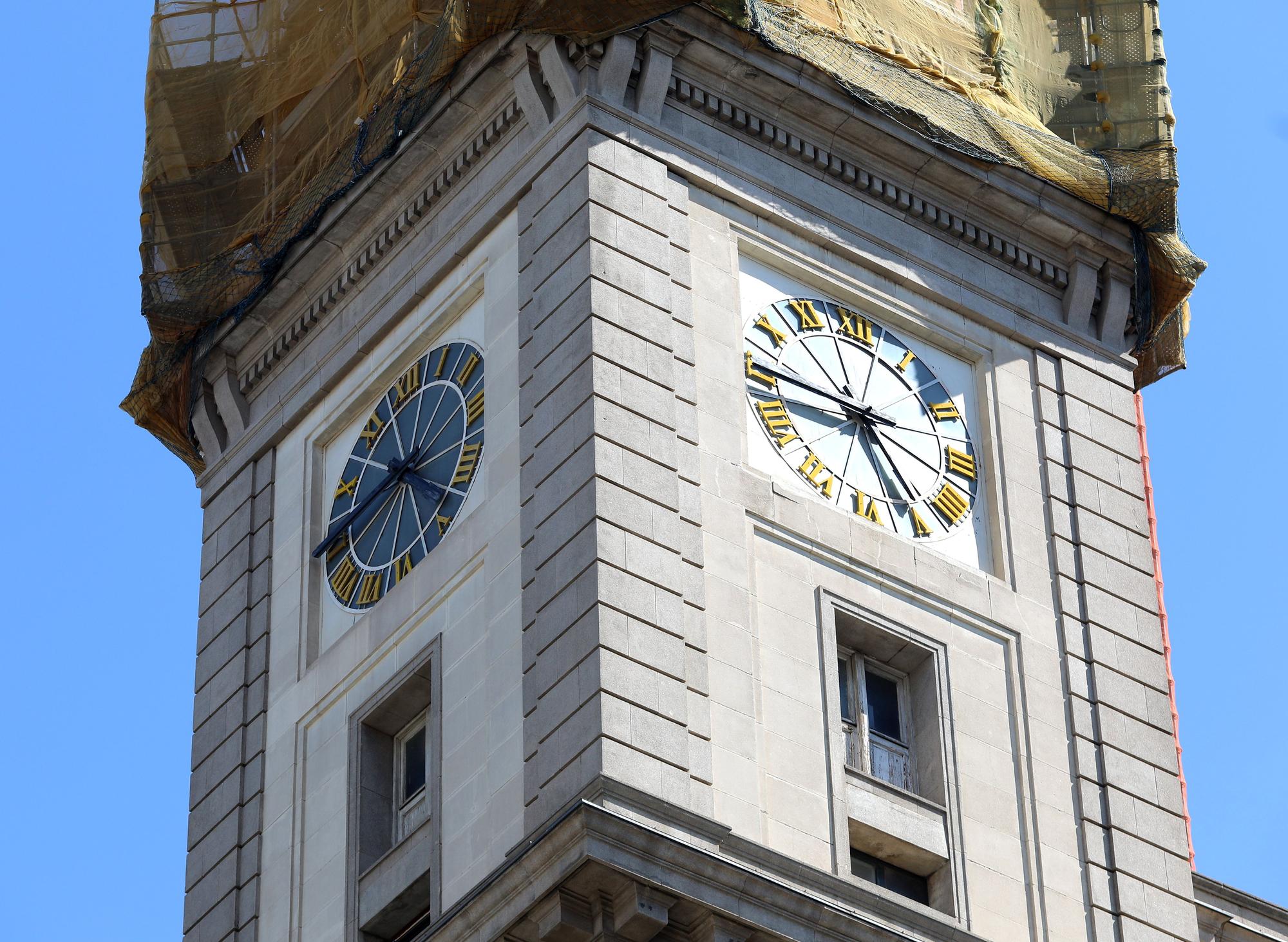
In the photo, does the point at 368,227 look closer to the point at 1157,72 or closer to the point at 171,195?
the point at 171,195

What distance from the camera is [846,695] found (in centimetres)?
5066

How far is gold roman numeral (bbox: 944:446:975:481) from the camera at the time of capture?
5369 cm

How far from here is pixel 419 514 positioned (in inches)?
2073

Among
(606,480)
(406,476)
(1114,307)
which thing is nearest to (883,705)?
(606,480)

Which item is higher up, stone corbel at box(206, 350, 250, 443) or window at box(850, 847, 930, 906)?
stone corbel at box(206, 350, 250, 443)

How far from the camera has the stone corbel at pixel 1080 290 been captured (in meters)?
56.7

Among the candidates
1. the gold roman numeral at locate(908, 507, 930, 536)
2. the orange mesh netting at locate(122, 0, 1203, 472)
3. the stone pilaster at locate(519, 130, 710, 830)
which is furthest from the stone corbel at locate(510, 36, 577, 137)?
the gold roman numeral at locate(908, 507, 930, 536)

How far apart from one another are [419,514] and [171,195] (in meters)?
9.96

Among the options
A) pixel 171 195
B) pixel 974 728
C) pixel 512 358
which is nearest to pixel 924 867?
pixel 974 728

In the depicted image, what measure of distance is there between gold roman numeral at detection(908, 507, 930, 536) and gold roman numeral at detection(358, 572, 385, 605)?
7285 mm

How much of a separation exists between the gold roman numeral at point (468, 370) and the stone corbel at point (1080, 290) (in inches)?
364

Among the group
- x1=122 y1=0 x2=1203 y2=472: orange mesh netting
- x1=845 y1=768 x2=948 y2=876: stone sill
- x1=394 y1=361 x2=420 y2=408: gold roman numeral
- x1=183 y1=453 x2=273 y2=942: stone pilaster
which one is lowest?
x1=845 y1=768 x2=948 y2=876: stone sill

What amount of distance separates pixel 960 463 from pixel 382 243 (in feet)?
29.6

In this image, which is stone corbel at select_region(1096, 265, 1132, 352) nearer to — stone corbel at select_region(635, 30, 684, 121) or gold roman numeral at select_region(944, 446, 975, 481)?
gold roman numeral at select_region(944, 446, 975, 481)
